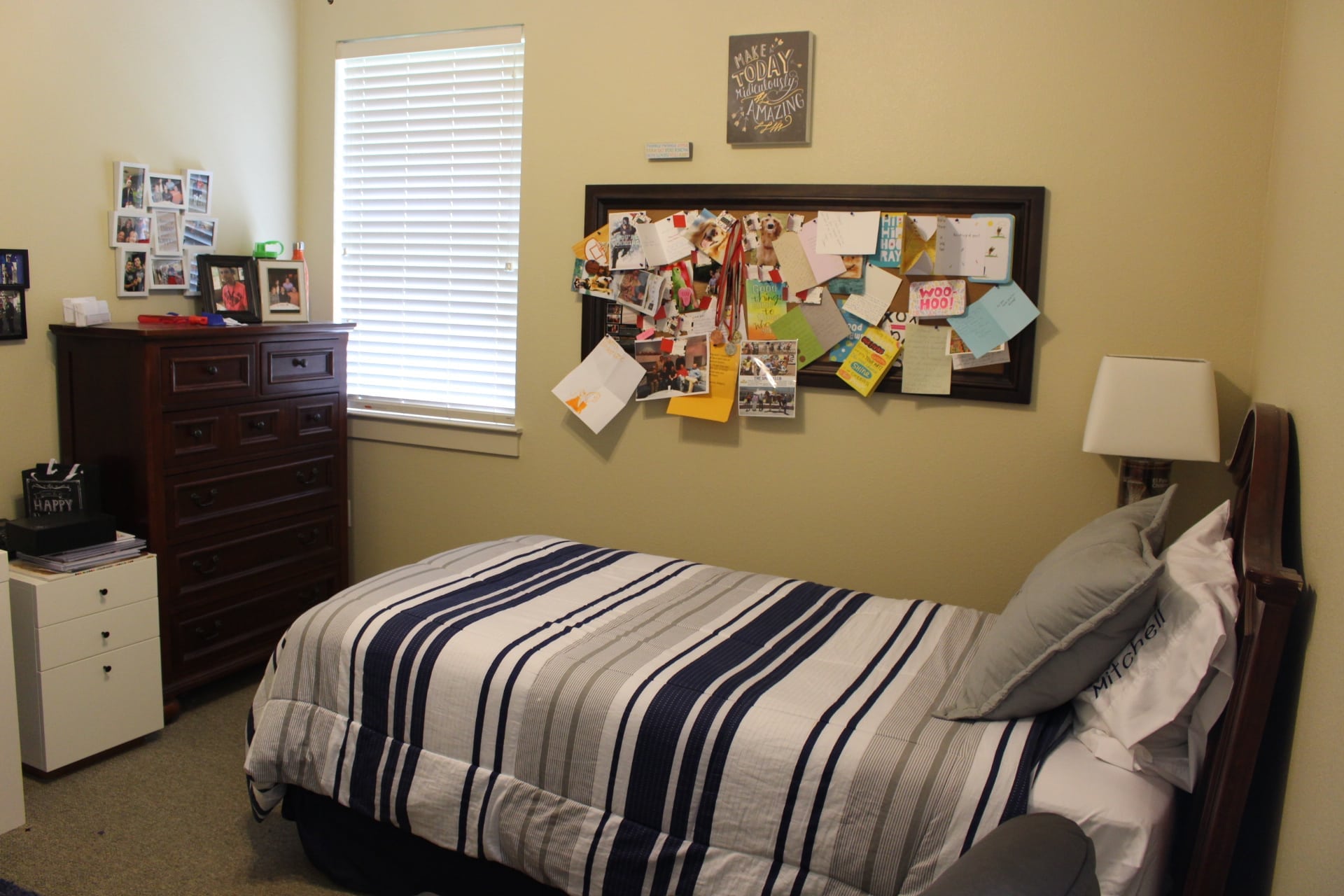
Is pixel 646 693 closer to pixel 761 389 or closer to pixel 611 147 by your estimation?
pixel 761 389

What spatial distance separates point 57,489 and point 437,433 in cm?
123

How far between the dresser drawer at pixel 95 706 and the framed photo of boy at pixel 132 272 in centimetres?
115

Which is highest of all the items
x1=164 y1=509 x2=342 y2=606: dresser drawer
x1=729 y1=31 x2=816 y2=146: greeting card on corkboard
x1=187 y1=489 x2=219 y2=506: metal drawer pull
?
x1=729 y1=31 x2=816 y2=146: greeting card on corkboard

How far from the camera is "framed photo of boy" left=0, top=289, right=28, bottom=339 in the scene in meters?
2.85

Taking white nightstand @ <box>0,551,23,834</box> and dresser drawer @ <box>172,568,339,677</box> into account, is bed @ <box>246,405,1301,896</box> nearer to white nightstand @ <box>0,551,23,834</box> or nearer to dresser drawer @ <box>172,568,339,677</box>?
white nightstand @ <box>0,551,23,834</box>

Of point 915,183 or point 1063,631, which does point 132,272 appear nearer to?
point 915,183

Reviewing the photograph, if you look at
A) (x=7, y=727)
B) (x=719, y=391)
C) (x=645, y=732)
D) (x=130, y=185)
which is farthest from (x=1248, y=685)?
(x=130, y=185)

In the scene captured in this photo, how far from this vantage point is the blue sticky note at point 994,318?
274 centimetres

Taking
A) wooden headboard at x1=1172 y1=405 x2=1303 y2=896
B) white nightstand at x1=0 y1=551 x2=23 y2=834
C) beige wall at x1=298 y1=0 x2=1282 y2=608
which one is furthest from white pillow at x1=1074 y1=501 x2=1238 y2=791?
white nightstand at x1=0 y1=551 x2=23 y2=834

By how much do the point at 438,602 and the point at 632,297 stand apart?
1.33 m

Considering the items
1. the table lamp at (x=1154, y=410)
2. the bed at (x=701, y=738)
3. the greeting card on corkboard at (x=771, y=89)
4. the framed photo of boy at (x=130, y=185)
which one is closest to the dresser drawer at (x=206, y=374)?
the framed photo of boy at (x=130, y=185)

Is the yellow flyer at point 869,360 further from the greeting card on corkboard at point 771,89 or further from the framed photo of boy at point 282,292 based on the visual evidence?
the framed photo of boy at point 282,292

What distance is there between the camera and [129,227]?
10.3 feet

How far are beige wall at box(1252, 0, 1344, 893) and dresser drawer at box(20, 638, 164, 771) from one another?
2837 millimetres
